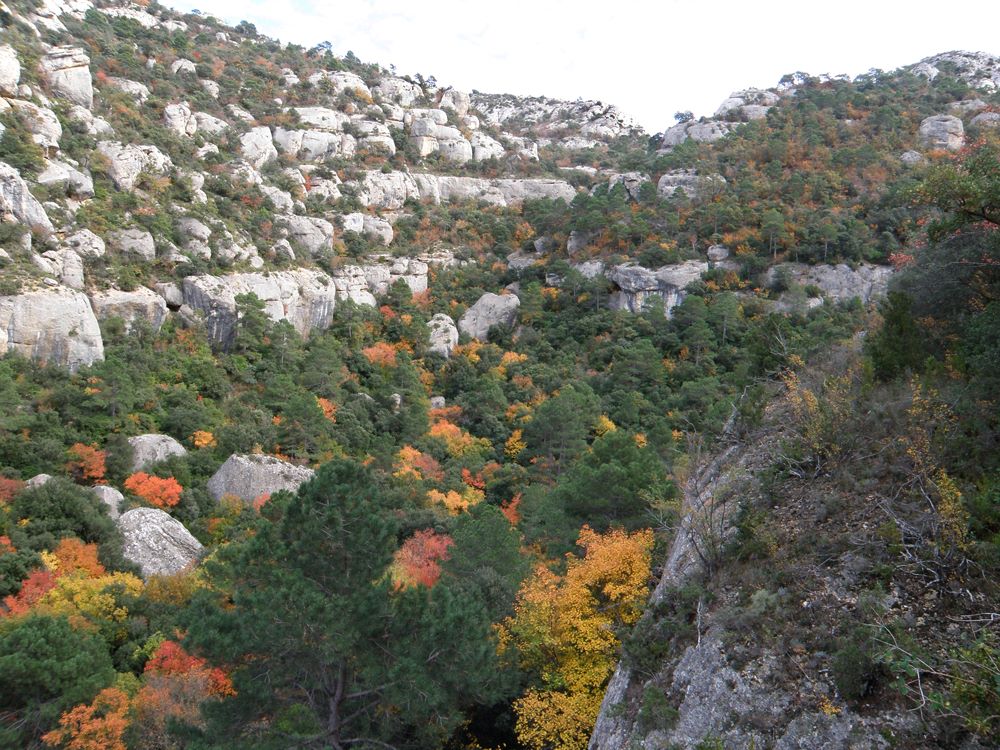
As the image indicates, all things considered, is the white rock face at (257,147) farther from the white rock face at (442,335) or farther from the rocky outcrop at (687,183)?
the rocky outcrop at (687,183)

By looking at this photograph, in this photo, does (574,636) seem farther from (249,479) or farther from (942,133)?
(942,133)

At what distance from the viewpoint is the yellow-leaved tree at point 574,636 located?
11.4 metres

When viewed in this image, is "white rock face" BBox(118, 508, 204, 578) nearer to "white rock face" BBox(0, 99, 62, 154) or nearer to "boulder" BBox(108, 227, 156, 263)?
"boulder" BBox(108, 227, 156, 263)

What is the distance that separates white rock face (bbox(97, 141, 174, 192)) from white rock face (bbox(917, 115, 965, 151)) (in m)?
60.2

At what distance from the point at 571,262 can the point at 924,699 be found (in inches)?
1861

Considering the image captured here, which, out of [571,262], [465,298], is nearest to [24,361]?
[465,298]

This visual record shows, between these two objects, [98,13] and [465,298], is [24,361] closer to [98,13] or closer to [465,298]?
[465,298]

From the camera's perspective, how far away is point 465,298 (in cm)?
4975

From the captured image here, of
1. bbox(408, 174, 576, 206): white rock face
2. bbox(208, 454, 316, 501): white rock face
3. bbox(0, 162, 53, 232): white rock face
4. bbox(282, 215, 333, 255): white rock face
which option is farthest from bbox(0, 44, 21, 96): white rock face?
bbox(408, 174, 576, 206): white rock face

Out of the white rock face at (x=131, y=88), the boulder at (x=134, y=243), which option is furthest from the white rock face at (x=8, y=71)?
the white rock face at (x=131, y=88)

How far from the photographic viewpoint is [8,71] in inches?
1300

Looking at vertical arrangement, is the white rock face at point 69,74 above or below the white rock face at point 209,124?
above

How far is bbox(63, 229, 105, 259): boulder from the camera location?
29.5m

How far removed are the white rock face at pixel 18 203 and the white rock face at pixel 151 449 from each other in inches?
512
